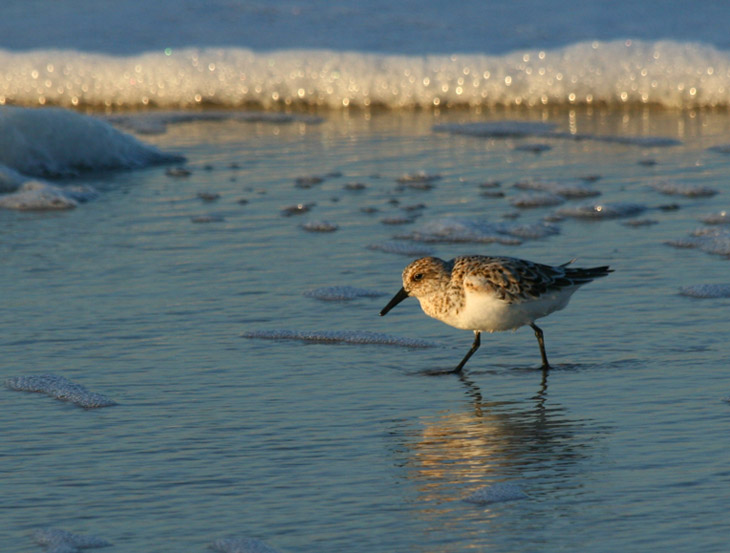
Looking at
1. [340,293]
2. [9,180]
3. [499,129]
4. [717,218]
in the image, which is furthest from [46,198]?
[717,218]

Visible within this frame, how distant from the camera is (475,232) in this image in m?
9.50

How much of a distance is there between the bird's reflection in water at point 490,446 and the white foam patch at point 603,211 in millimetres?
4037

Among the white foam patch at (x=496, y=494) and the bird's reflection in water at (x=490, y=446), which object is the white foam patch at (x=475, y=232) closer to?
the bird's reflection in water at (x=490, y=446)

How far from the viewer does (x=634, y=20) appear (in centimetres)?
1839

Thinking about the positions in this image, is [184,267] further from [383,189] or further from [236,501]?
[236,501]

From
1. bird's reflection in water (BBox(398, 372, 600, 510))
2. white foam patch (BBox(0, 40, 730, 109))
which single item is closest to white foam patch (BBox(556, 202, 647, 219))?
bird's reflection in water (BBox(398, 372, 600, 510))

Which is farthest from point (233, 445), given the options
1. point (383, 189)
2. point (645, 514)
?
point (383, 189)

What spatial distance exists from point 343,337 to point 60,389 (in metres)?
1.65

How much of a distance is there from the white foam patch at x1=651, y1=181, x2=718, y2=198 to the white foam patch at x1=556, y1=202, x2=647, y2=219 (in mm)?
645

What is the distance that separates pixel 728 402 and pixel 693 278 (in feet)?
7.64

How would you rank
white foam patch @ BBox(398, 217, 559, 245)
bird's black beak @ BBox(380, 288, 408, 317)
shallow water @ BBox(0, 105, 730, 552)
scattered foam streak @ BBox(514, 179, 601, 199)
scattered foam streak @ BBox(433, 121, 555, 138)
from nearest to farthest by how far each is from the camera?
shallow water @ BBox(0, 105, 730, 552) → bird's black beak @ BBox(380, 288, 408, 317) → white foam patch @ BBox(398, 217, 559, 245) → scattered foam streak @ BBox(514, 179, 601, 199) → scattered foam streak @ BBox(433, 121, 555, 138)

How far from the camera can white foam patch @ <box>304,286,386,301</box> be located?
7934 mm

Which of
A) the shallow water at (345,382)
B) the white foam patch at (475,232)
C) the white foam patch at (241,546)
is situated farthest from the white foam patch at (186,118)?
the white foam patch at (241,546)

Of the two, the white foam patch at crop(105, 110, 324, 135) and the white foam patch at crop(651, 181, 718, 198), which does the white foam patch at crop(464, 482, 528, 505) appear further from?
the white foam patch at crop(105, 110, 324, 135)
